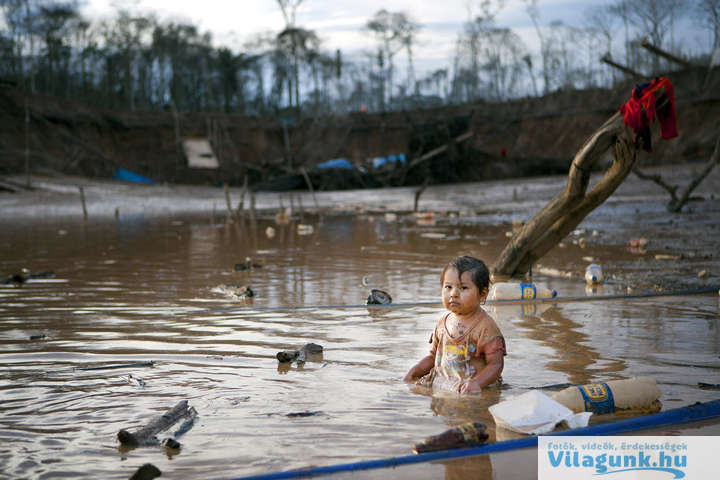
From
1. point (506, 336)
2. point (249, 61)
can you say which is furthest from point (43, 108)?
point (506, 336)

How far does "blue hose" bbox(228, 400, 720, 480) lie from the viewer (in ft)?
8.31

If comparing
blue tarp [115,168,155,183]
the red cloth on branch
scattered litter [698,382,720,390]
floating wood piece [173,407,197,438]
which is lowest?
floating wood piece [173,407,197,438]

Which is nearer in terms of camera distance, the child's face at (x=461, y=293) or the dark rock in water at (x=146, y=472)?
the dark rock in water at (x=146, y=472)

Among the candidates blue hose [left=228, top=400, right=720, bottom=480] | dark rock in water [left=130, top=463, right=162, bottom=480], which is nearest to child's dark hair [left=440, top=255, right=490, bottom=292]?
blue hose [left=228, top=400, right=720, bottom=480]

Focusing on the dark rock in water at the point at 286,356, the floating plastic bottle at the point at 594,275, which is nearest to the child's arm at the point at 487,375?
the dark rock in water at the point at 286,356

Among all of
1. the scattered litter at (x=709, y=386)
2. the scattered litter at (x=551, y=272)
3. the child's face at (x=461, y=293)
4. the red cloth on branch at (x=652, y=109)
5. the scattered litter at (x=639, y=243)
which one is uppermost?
the red cloth on branch at (x=652, y=109)

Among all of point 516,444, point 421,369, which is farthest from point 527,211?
point 516,444

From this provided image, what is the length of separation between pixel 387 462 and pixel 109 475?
109 centimetres

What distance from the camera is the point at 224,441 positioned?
2949 millimetres

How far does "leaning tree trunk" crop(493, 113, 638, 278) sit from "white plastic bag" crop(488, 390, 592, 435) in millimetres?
3827

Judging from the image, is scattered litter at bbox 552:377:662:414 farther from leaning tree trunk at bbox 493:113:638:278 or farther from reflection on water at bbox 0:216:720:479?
leaning tree trunk at bbox 493:113:638:278

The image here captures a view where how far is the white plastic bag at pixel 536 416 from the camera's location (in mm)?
2922

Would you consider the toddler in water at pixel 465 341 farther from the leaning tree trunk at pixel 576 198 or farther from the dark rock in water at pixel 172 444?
the leaning tree trunk at pixel 576 198

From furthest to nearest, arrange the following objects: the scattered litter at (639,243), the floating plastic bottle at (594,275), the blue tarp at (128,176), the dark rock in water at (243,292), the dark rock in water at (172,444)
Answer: the blue tarp at (128,176) < the scattered litter at (639,243) < the floating plastic bottle at (594,275) < the dark rock in water at (243,292) < the dark rock in water at (172,444)
